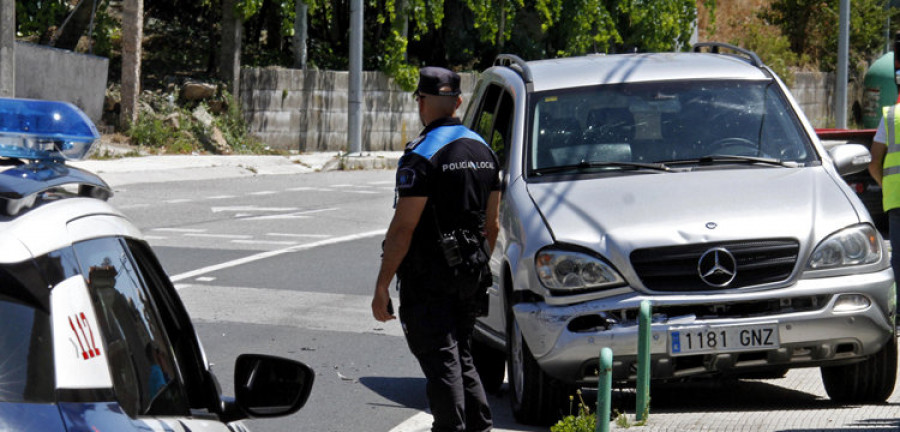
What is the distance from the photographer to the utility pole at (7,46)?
67.2 feet

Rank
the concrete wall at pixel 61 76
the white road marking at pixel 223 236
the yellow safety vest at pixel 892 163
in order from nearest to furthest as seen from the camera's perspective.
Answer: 1. the yellow safety vest at pixel 892 163
2. the white road marking at pixel 223 236
3. the concrete wall at pixel 61 76

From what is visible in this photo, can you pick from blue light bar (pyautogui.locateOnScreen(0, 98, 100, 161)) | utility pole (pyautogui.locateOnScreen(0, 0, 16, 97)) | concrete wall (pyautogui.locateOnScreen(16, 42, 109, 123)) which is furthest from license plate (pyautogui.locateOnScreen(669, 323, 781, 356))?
concrete wall (pyautogui.locateOnScreen(16, 42, 109, 123))

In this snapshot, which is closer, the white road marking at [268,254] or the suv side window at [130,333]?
the suv side window at [130,333]

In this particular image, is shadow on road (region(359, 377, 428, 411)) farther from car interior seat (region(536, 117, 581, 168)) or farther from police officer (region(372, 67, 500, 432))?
police officer (region(372, 67, 500, 432))

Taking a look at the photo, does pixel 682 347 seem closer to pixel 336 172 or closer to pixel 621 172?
pixel 621 172

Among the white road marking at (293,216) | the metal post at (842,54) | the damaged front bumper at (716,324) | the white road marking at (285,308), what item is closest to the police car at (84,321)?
the damaged front bumper at (716,324)

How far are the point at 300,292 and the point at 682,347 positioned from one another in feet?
19.3

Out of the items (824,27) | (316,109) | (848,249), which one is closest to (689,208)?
(848,249)

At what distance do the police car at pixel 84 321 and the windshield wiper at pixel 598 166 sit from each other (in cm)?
436

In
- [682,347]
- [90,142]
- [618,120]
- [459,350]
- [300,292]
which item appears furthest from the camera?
[300,292]

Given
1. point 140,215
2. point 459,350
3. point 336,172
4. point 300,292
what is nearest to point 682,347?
point 459,350

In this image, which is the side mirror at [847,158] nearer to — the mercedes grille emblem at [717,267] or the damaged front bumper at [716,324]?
the damaged front bumper at [716,324]

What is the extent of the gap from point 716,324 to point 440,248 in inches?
60.8

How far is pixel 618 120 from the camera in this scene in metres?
7.98
